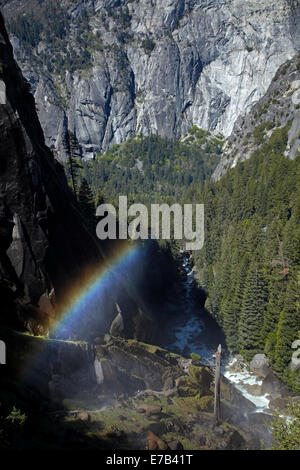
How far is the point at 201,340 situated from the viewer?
55.7m

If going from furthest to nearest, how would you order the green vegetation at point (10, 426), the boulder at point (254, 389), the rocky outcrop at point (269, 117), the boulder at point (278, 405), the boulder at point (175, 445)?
1. the rocky outcrop at point (269, 117)
2. the boulder at point (254, 389)
3. the boulder at point (278, 405)
4. the boulder at point (175, 445)
5. the green vegetation at point (10, 426)

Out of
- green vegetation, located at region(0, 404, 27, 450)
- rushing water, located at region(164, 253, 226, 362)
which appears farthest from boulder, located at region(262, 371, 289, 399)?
green vegetation, located at region(0, 404, 27, 450)

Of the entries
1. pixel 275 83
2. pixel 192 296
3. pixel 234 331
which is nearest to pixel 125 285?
pixel 234 331

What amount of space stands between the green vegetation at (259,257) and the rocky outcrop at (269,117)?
8.35m

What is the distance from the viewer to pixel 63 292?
29844mm

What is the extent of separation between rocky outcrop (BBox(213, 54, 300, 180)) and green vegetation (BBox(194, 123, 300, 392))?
8352mm

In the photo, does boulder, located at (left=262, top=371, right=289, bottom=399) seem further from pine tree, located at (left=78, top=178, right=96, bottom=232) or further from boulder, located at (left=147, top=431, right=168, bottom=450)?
pine tree, located at (left=78, top=178, right=96, bottom=232)

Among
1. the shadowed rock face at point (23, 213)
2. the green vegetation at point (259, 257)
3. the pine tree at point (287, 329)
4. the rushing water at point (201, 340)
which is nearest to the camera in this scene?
the shadowed rock face at point (23, 213)

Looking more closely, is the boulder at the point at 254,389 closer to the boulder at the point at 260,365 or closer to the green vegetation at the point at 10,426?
the boulder at the point at 260,365

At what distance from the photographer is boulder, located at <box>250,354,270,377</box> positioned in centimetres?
4234

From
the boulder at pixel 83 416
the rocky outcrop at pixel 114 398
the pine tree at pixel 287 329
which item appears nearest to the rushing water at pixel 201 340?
the pine tree at pixel 287 329

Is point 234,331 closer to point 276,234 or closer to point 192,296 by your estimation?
point 276,234

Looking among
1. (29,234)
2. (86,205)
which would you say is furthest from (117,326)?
(86,205)

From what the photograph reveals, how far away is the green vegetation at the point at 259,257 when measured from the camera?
135 ft
